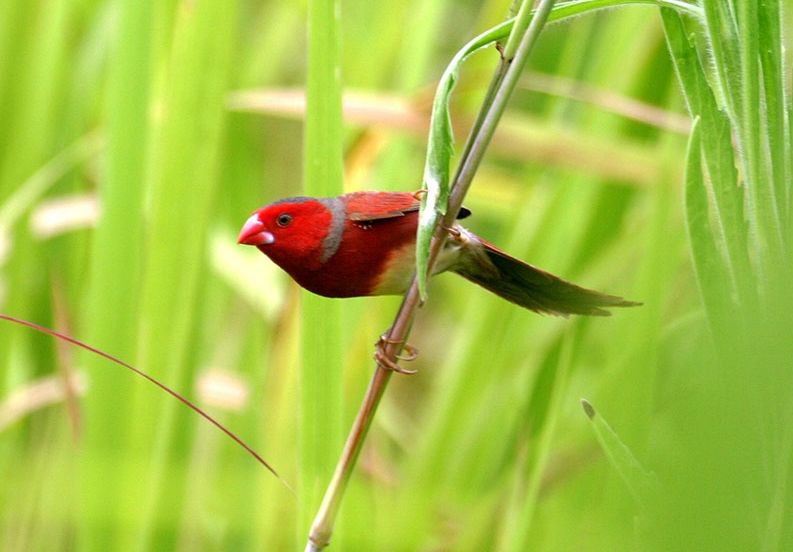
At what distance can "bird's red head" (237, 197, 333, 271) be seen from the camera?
1.15 meters

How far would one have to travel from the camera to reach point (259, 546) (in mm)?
1426

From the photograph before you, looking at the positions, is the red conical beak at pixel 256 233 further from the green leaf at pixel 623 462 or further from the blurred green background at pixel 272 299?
the green leaf at pixel 623 462

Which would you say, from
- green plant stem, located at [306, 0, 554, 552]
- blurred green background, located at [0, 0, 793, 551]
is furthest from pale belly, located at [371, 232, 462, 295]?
green plant stem, located at [306, 0, 554, 552]

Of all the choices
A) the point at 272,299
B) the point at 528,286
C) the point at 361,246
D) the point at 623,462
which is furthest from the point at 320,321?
the point at 272,299

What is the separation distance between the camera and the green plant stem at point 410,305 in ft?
2.36

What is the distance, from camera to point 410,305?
86cm

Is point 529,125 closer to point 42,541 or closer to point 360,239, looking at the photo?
point 360,239

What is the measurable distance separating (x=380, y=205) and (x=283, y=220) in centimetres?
11

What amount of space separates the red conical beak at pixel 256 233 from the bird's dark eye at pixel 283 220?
18mm

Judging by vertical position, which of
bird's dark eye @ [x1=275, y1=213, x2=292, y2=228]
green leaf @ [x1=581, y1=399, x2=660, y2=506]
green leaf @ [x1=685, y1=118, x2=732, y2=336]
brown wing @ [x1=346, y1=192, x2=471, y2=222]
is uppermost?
brown wing @ [x1=346, y1=192, x2=471, y2=222]

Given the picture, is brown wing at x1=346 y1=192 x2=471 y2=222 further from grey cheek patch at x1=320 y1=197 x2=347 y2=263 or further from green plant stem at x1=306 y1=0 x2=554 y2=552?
green plant stem at x1=306 y1=0 x2=554 y2=552

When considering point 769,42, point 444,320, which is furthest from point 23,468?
point 444,320

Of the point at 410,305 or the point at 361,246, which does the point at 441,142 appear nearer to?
the point at 410,305

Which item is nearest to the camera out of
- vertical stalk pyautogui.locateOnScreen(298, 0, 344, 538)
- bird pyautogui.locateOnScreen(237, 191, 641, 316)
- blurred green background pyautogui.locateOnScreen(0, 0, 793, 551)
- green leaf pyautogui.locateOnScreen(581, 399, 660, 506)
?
green leaf pyautogui.locateOnScreen(581, 399, 660, 506)
